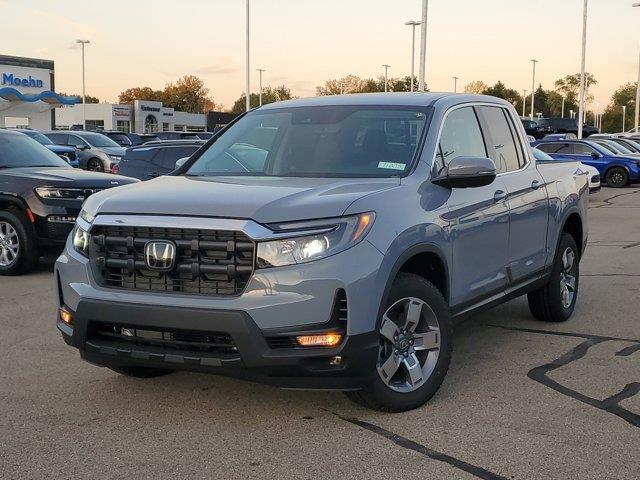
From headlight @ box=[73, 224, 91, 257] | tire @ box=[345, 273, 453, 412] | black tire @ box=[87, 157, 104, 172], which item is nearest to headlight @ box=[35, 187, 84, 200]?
headlight @ box=[73, 224, 91, 257]

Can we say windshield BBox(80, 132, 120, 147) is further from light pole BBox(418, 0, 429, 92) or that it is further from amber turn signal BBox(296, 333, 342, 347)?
amber turn signal BBox(296, 333, 342, 347)

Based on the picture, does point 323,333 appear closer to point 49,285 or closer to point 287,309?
point 287,309

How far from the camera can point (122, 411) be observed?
4.82m

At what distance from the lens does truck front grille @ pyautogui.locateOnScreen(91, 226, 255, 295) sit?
4.25 meters

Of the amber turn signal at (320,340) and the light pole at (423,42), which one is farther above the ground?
the light pole at (423,42)

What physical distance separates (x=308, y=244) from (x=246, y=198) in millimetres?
501

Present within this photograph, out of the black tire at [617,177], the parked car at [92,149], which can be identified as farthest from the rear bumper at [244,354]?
the black tire at [617,177]

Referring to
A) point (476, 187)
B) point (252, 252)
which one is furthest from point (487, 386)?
point (252, 252)

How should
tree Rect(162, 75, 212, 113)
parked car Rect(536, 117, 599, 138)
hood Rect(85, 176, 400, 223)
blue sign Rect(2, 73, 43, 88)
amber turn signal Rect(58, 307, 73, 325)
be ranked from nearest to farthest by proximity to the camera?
hood Rect(85, 176, 400, 223) → amber turn signal Rect(58, 307, 73, 325) → blue sign Rect(2, 73, 43, 88) → parked car Rect(536, 117, 599, 138) → tree Rect(162, 75, 212, 113)

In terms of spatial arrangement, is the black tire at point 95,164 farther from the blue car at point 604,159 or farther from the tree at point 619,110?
the tree at point 619,110

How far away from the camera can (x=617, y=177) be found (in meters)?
27.8

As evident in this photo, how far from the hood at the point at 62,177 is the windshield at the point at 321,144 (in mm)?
4309

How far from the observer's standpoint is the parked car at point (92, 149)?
28188 millimetres

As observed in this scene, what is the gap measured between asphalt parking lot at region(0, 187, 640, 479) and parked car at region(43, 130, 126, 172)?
22386 millimetres
